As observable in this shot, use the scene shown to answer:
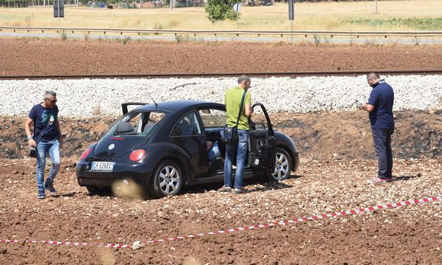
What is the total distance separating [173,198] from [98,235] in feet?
7.03

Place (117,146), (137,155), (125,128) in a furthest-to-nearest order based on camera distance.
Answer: (125,128) < (117,146) < (137,155)

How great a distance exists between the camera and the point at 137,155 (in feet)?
39.1

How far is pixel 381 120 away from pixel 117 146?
4.23 meters

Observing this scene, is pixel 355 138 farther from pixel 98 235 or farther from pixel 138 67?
pixel 138 67

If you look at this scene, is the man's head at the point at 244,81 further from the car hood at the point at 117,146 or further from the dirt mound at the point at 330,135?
the dirt mound at the point at 330,135

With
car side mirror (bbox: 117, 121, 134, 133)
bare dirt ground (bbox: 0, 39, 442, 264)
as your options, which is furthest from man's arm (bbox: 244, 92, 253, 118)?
car side mirror (bbox: 117, 121, 134, 133)

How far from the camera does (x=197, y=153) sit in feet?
41.2

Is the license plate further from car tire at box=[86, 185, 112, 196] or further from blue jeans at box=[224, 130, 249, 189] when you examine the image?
blue jeans at box=[224, 130, 249, 189]

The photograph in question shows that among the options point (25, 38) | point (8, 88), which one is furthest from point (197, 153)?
point (25, 38)

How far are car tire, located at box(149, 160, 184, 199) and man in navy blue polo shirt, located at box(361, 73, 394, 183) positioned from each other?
3.12 meters

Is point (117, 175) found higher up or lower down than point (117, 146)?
lower down

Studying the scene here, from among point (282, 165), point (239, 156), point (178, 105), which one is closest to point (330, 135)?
point (282, 165)

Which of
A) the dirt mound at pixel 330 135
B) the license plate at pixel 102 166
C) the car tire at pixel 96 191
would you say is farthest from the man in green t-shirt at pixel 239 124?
the dirt mound at pixel 330 135

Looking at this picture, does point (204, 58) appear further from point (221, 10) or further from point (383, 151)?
point (221, 10)
